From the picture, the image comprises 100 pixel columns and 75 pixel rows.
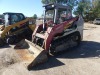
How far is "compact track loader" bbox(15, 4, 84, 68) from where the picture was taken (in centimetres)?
1002

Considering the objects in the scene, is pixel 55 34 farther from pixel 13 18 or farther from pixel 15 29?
pixel 13 18

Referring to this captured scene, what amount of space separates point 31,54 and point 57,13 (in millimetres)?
2707

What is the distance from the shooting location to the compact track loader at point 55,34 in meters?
10.0

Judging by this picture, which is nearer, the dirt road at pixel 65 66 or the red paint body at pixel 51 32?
the dirt road at pixel 65 66

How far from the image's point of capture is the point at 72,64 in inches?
340

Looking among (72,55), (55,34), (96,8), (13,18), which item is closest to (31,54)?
(55,34)

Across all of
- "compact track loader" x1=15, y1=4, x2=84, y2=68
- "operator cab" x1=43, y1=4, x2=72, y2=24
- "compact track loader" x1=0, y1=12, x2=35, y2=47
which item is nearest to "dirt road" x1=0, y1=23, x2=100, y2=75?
"compact track loader" x1=15, y1=4, x2=84, y2=68

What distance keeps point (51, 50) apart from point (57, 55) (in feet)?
1.48

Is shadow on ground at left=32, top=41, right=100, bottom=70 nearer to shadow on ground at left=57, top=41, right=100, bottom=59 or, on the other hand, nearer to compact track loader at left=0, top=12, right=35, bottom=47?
shadow on ground at left=57, top=41, right=100, bottom=59

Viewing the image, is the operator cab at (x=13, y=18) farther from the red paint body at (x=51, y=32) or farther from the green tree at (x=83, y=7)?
the green tree at (x=83, y=7)

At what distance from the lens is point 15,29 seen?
1445 centimetres

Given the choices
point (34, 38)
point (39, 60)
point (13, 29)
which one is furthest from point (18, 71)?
point (13, 29)

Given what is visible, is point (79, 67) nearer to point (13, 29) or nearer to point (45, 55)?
point (45, 55)

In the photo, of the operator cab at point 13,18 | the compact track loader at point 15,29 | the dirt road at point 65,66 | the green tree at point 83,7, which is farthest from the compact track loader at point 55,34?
the green tree at point 83,7
